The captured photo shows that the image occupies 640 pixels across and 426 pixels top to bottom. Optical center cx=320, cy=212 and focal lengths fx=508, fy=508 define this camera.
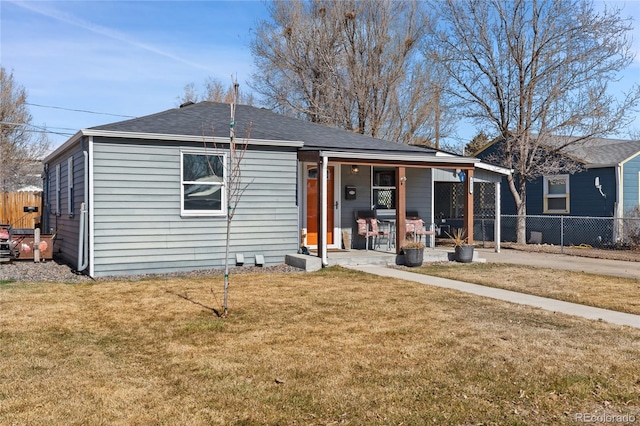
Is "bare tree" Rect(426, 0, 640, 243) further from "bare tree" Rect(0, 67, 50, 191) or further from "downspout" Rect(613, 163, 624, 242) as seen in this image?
"bare tree" Rect(0, 67, 50, 191)

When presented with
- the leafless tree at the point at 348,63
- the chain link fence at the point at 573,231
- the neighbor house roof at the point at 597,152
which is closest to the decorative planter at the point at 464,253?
the chain link fence at the point at 573,231

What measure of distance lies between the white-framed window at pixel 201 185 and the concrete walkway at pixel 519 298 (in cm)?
319

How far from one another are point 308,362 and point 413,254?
6.88m

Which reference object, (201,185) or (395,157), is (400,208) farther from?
(201,185)

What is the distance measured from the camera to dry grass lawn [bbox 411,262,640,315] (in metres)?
7.42

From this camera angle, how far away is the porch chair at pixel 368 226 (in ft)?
39.6

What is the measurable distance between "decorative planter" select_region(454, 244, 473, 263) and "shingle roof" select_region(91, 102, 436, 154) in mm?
2793

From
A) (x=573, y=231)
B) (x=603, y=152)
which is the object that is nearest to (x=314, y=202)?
(x=573, y=231)

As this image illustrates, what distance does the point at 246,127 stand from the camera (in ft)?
38.4

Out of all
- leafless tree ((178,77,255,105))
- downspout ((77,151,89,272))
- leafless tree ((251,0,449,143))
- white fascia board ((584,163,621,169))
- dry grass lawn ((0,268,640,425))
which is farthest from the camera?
leafless tree ((178,77,255,105))

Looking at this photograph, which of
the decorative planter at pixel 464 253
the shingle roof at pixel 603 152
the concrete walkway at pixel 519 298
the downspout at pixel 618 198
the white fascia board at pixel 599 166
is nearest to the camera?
the concrete walkway at pixel 519 298

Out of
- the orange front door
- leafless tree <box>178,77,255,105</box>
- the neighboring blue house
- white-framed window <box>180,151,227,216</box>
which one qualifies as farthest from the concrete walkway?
leafless tree <box>178,77,255,105</box>

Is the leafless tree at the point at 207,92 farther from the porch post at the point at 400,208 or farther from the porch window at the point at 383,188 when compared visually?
the porch post at the point at 400,208

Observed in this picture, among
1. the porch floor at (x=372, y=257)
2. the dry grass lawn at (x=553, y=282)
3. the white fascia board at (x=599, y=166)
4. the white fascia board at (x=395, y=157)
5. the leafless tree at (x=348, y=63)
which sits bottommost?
the dry grass lawn at (x=553, y=282)
